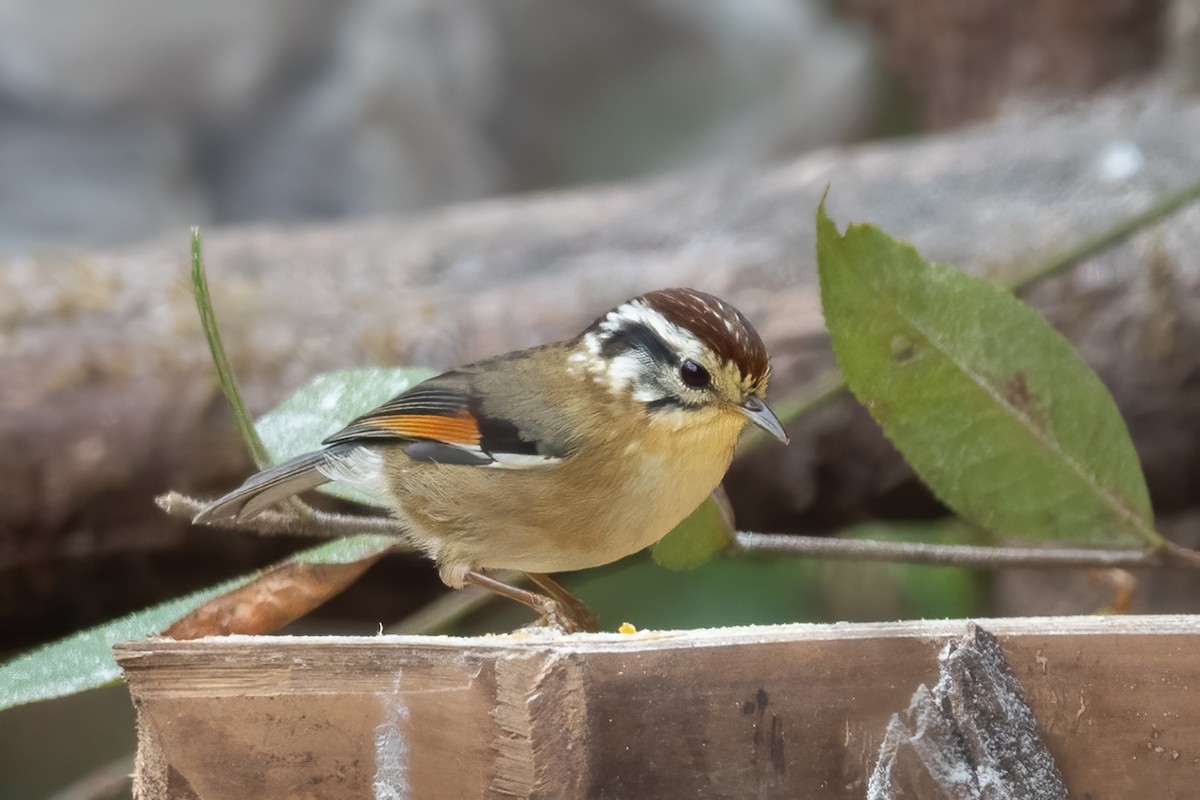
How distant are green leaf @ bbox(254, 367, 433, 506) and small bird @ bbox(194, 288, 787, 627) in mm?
62

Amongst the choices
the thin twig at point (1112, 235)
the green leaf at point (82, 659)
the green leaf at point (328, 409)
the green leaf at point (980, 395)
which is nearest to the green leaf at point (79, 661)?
the green leaf at point (82, 659)

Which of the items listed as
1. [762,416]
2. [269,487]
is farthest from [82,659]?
[762,416]

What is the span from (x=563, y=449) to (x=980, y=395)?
22.9 inches

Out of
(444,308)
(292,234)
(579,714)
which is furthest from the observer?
(292,234)

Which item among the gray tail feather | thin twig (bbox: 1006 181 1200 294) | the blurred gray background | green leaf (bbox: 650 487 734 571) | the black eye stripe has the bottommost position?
green leaf (bbox: 650 487 734 571)

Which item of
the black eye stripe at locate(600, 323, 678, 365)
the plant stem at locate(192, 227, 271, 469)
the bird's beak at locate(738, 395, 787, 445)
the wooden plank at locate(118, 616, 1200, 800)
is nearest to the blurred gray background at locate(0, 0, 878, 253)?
the black eye stripe at locate(600, 323, 678, 365)

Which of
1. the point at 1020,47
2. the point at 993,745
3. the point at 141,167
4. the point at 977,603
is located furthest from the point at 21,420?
the point at 1020,47

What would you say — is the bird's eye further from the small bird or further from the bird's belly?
the bird's belly

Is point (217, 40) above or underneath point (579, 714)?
above

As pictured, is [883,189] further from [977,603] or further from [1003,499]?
[1003,499]

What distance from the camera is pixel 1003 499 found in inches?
70.8

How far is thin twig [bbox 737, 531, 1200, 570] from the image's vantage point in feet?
5.83

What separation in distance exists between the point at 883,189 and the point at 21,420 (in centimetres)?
199

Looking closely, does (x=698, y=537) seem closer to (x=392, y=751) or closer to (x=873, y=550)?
(x=873, y=550)
